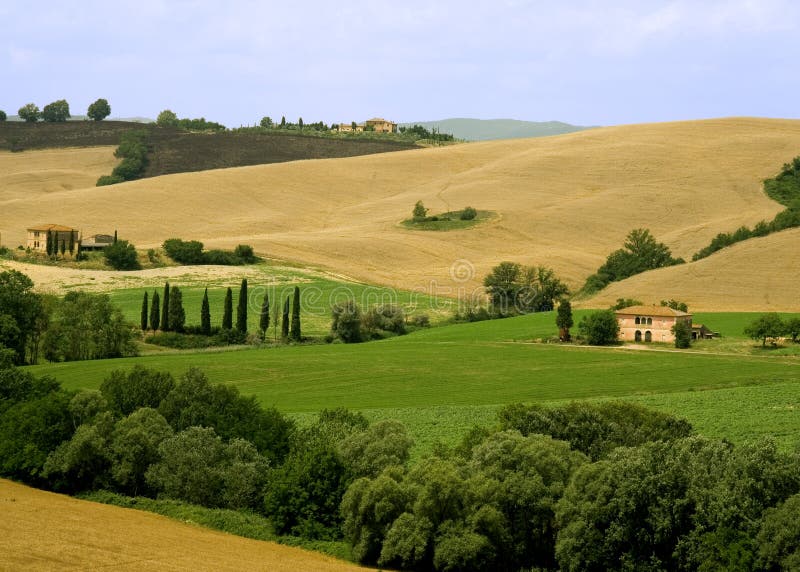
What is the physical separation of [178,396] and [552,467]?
17.1 m

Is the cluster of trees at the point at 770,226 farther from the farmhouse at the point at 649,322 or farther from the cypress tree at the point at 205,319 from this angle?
the cypress tree at the point at 205,319

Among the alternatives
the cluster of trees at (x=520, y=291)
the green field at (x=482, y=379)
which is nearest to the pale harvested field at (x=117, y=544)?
the green field at (x=482, y=379)

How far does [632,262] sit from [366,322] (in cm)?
3405

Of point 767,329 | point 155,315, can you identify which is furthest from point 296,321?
point 767,329

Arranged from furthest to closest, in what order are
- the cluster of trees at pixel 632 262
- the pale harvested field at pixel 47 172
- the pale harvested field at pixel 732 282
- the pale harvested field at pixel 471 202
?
the pale harvested field at pixel 47 172 < the pale harvested field at pixel 471 202 < the cluster of trees at pixel 632 262 < the pale harvested field at pixel 732 282

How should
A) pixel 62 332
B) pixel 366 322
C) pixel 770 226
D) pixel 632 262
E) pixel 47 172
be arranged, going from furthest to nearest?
pixel 47 172
pixel 770 226
pixel 632 262
pixel 366 322
pixel 62 332

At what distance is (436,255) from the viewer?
119750mm

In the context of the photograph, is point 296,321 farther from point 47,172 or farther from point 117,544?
point 47,172

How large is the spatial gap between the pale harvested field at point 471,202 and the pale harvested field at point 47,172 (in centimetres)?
1140

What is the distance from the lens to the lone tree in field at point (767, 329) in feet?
238

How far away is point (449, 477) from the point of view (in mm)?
36250

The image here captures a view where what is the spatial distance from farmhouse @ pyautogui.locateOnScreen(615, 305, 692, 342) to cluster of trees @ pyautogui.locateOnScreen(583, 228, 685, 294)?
25188 mm

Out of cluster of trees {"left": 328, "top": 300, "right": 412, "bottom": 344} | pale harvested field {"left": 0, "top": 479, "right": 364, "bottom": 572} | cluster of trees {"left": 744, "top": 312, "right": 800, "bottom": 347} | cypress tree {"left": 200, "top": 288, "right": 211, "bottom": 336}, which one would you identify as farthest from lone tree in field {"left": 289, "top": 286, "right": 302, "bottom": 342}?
pale harvested field {"left": 0, "top": 479, "right": 364, "bottom": 572}

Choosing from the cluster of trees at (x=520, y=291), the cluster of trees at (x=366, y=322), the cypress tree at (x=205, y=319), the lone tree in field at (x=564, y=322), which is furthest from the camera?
the cluster of trees at (x=520, y=291)
